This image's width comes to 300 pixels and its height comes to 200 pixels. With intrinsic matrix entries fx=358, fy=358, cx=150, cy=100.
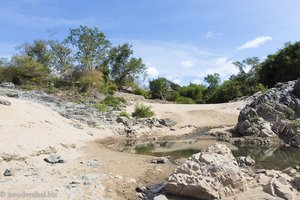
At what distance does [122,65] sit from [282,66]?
21.7 m

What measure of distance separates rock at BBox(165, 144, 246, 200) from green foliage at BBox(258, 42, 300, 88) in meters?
32.3

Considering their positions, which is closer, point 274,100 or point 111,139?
point 111,139

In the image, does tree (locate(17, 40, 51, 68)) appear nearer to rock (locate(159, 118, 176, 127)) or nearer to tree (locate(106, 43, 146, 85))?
tree (locate(106, 43, 146, 85))

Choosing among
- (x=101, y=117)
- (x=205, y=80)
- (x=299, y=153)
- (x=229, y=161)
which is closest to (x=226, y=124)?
(x=101, y=117)

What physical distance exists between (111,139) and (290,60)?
1065 inches

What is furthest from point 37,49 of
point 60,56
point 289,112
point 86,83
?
point 289,112

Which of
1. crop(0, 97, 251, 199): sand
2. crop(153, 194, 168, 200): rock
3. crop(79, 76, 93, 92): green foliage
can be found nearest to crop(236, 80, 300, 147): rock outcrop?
crop(0, 97, 251, 199): sand

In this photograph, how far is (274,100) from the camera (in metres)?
21.5

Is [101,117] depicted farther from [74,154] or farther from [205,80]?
[205,80]

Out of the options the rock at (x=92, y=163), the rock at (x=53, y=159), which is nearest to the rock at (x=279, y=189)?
the rock at (x=92, y=163)

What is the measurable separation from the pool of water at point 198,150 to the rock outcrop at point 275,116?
2.26 metres

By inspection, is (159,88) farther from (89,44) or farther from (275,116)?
(275,116)

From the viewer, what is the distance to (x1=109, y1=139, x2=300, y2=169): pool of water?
12883 mm

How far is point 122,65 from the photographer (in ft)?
166
